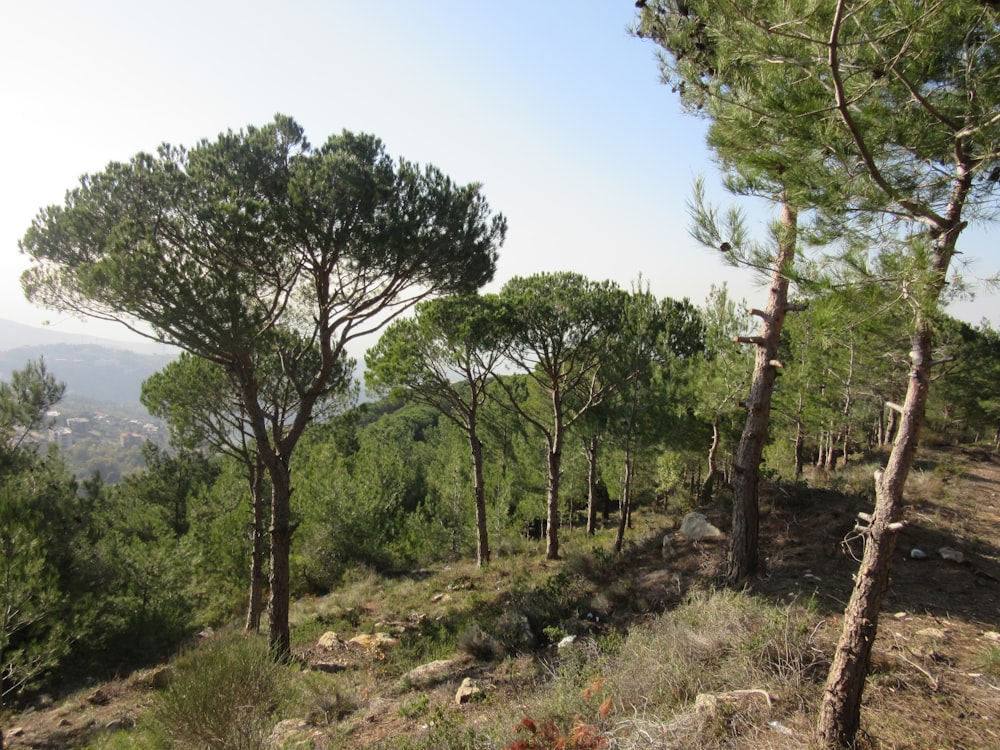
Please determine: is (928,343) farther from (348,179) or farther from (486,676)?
(348,179)

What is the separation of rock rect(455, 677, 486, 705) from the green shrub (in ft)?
6.79

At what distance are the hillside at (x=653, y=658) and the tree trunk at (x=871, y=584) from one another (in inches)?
8.9

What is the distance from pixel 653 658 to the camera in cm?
461

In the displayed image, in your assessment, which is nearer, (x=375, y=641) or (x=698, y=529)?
(x=375, y=641)

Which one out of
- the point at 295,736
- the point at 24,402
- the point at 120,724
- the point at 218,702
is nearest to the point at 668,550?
the point at 295,736

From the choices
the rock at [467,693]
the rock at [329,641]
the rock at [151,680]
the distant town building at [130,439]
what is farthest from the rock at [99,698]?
the distant town building at [130,439]

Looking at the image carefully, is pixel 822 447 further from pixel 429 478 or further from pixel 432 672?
pixel 432 672

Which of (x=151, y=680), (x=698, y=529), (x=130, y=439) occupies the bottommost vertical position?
(x=130, y=439)

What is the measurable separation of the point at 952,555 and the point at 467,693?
701 centimetres

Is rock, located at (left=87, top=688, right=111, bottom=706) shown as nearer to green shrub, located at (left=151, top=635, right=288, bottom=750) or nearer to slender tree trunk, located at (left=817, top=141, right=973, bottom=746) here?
green shrub, located at (left=151, top=635, right=288, bottom=750)

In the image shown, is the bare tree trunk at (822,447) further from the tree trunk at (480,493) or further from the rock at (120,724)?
the rock at (120,724)

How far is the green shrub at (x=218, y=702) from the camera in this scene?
13.4 feet

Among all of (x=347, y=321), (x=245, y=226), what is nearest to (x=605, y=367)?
(x=347, y=321)

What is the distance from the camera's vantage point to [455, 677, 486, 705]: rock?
18.7 ft
